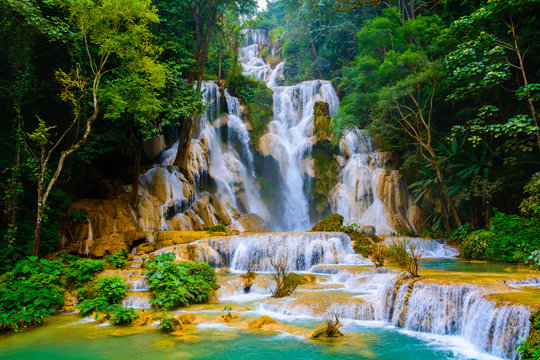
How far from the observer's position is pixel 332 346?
16.2 feet

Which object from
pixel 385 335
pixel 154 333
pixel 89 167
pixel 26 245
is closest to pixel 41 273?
pixel 26 245

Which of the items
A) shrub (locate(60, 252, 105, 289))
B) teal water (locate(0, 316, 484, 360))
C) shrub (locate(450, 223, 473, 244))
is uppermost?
shrub (locate(450, 223, 473, 244))

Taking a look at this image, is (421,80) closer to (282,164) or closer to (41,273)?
(282,164)

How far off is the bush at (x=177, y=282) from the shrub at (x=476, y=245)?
8.92 meters

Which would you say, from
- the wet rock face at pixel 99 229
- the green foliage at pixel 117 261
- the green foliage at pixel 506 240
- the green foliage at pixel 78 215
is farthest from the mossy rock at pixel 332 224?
the green foliage at pixel 78 215

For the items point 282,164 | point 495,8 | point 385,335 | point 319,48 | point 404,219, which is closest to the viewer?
point 385,335

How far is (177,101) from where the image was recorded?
48.8ft

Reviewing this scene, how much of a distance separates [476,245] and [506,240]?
3.43 feet

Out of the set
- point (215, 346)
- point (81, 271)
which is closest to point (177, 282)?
point (81, 271)

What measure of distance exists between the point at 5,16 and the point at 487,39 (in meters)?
14.4

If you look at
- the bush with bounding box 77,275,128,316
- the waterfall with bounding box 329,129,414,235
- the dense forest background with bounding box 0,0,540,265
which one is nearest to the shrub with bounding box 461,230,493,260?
the dense forest background with bounding box 0,0,540,265

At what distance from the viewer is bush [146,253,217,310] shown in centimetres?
724

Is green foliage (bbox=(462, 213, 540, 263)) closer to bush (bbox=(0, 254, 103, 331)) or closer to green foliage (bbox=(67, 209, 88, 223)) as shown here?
bush (bbox=(0, 254, 103, 331))

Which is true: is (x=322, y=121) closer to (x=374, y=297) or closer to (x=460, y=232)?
(x=460, y=232)
